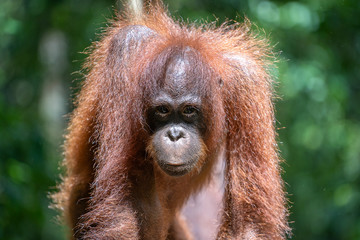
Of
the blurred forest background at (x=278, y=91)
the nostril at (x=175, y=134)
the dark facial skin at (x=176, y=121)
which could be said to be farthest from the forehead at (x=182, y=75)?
the blurred forest background at (x=278, y=91)

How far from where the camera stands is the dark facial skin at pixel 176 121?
2564 millimetres

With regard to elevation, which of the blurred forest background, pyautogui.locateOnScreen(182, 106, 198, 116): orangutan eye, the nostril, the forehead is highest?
the forehead

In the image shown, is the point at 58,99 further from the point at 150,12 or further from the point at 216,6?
the point at 150,12

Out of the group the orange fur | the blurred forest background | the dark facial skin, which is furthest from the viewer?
the blurred forest background

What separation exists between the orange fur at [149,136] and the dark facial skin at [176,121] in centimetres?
8

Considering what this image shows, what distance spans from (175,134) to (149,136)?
8.5 inches

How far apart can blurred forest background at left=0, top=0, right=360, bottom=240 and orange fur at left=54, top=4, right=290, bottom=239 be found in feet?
3.95

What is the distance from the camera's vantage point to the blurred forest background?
13.9ft

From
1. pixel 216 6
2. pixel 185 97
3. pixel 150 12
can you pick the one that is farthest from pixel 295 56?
pixel 185 97

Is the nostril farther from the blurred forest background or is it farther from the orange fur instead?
the blurred forest background

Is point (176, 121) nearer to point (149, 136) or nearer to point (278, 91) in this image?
point (149, 136)

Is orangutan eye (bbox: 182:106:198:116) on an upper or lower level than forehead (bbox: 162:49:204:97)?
lower

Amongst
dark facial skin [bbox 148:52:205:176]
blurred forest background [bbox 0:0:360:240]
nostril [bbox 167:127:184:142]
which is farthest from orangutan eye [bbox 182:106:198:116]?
blurred forest background [bbox 0:0:360:240]

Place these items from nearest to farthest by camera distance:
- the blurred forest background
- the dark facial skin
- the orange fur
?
the dark facial skin
the orange fur
the blurred forest background
